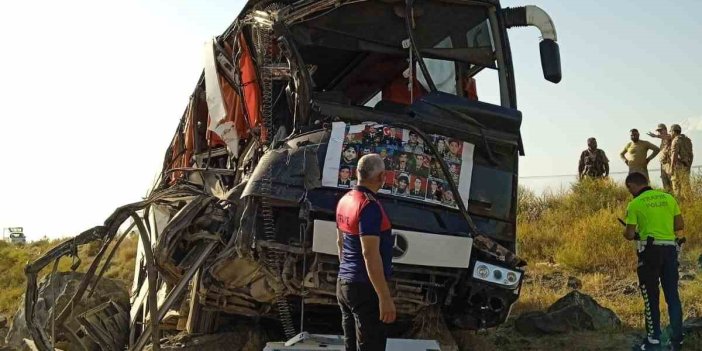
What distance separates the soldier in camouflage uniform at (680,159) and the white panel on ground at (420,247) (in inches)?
363

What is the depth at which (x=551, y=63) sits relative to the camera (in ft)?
20.7

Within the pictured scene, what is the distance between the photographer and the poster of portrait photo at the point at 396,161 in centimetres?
536

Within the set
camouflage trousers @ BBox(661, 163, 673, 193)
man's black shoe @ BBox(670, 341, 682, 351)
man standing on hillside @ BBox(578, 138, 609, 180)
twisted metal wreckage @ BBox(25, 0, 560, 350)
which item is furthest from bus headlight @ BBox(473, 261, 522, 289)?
man standing on hillside @ BBox(578, 138, 609, 180)

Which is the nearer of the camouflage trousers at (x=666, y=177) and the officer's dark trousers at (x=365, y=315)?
the officer's dark trousers at (x=365, y=315)

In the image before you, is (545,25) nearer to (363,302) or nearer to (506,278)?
(506,278)

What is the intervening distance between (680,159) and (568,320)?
688 centimetres

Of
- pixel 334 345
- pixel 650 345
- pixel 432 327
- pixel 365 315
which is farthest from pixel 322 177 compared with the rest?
pixel 650 345

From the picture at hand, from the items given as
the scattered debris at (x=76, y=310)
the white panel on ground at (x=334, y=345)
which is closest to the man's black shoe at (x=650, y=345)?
the white panel on ground at (x=334, y=345)

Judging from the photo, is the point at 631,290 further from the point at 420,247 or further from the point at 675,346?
the point at 420,247

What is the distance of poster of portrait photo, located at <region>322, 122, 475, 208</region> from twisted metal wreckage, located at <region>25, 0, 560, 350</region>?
16 mm

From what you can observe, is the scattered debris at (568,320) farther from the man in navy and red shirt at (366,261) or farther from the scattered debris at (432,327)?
the man in navy and red shirt at (366,261)

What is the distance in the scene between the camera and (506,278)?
5516 mm

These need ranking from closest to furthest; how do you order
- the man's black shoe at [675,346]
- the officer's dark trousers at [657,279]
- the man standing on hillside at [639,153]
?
the man's black shoe at [675,346]
the officer's dark trousers at [657,279]
the man standing on hillside at [639,153]

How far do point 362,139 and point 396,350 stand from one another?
155cm
